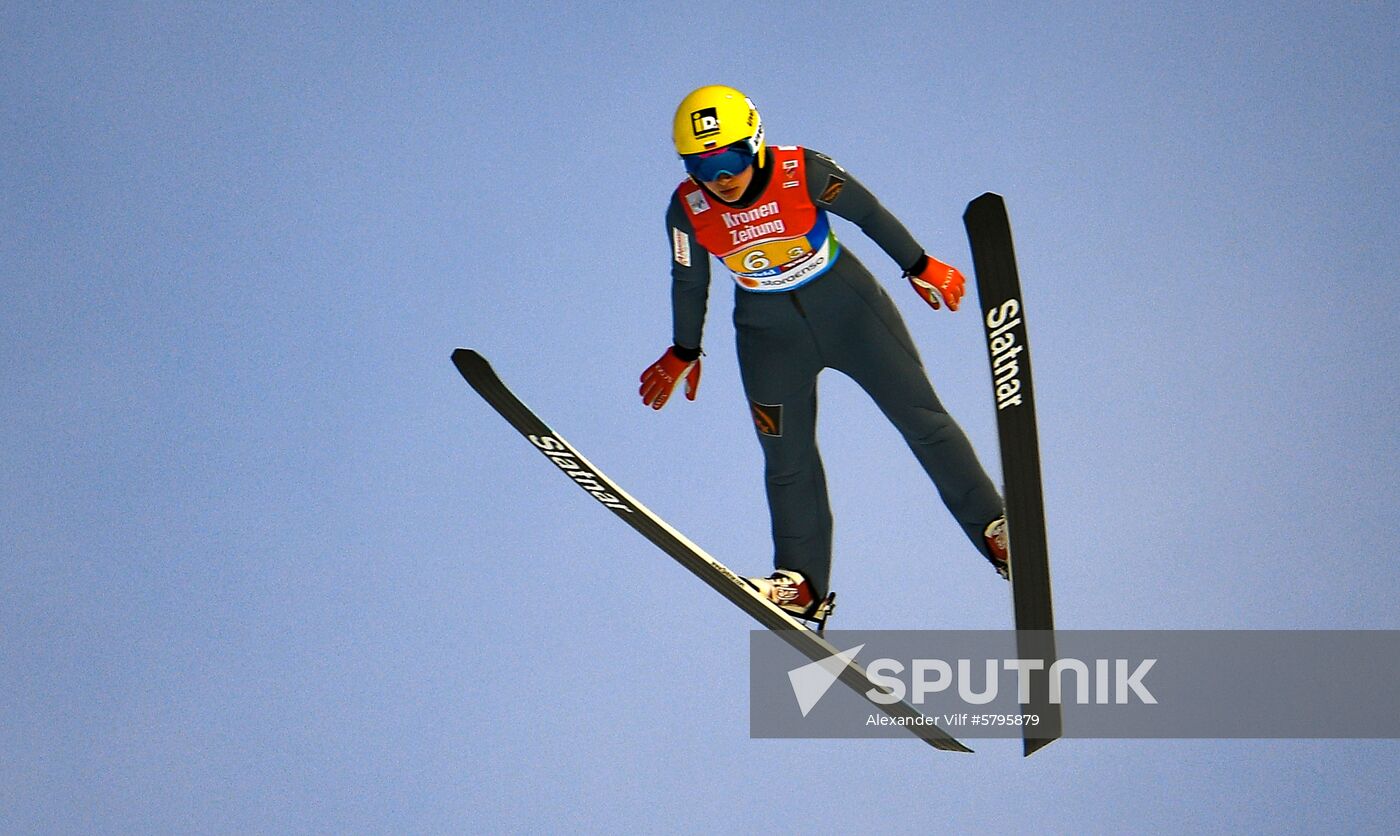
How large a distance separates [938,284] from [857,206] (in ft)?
0.98

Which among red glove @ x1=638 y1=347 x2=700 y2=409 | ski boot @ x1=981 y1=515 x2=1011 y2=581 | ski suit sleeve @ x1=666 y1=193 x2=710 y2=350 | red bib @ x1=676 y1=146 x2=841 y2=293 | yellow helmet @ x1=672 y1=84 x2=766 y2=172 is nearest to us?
yellow helmet @ x1=672 y1=84 x2=766 y2=172

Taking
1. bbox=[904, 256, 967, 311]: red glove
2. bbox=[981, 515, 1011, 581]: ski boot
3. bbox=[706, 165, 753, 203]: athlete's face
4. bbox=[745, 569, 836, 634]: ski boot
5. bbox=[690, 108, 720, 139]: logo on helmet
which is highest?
bbox=[690, 108, 720, 139]: logo on helmet

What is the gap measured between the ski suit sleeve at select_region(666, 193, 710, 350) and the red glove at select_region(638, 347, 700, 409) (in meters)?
0.05

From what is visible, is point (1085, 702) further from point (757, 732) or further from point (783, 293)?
point (783, 293)

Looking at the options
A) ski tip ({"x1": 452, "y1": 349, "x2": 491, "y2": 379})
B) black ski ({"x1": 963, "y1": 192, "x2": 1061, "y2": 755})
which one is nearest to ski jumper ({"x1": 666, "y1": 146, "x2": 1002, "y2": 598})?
black ski ({"x1": 963, "y1": 192, "x2": 1061, "y2": 755})

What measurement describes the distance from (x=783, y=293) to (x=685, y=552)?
2.47ft

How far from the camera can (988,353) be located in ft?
11.3

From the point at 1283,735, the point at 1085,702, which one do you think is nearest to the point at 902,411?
the point at 1085,702

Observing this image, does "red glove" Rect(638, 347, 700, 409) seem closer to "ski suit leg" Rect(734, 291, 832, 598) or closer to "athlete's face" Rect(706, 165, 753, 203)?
"ski suit leg" Rect(734, 291, 832, 598)

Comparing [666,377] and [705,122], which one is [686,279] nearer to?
[666,377]

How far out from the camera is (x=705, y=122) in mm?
3576

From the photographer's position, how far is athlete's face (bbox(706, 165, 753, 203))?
3646 millimetres

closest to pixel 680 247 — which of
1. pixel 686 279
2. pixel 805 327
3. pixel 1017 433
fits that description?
pixel 686 279

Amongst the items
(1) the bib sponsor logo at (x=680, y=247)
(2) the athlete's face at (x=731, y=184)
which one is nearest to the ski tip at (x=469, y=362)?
(1) the bib sponsor logo at (x=680, y=247)
